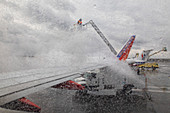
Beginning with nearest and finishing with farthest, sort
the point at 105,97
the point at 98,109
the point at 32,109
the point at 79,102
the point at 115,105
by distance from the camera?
1. the point at 32,109
2. the point at 98,109
3. the point at 115,105
4. the point at 79,102
5. the point at 105,97

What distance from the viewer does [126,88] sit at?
24.2 ft

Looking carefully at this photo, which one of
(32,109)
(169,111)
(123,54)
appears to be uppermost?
(123,54)

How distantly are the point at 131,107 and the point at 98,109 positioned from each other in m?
1.62

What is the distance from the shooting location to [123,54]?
16.7 meters

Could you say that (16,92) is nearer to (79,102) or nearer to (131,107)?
(79,102)

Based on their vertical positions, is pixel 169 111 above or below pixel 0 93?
below

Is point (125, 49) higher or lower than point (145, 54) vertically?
higher

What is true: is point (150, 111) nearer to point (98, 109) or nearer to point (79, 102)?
point (98, 109)

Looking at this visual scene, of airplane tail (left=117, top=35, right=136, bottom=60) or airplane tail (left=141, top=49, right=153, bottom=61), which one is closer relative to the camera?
airplane tail (left=117, top=35, right=136, bottom=60)

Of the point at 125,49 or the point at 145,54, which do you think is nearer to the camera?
the point at 125,49

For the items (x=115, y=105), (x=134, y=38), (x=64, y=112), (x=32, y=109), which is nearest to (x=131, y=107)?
(x=115, y=105)

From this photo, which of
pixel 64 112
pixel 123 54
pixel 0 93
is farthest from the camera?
pixel 123 54

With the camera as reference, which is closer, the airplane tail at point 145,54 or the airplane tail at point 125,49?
the airplane tail at point 125,49

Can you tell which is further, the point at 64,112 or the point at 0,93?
the point at 64,112
